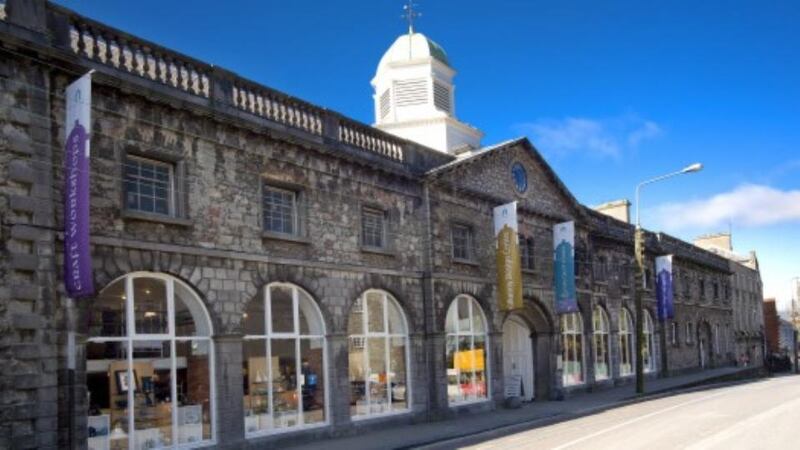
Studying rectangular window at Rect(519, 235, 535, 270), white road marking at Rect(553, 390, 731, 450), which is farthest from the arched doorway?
white road marking at Rect(553, 390, 731, 450)

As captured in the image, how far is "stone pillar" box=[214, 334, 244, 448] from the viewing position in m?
14.6

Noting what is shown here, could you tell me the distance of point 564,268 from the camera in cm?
2697

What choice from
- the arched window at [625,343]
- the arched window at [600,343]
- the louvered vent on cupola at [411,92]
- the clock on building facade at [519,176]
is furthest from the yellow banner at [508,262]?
the arched window at [625,343]

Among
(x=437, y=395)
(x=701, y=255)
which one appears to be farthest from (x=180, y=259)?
(x=701, y=255)

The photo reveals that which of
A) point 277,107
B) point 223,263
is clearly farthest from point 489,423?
point 277,107

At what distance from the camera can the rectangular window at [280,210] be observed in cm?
1659

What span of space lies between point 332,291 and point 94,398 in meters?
6.39

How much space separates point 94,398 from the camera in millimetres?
12586

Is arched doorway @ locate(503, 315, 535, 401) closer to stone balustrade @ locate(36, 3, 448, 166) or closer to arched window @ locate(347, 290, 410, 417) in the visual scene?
arched window @ locate(347, 290, 410, 417)

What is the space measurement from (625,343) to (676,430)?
745 inches

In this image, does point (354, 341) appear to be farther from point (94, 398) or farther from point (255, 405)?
point (94, 398)

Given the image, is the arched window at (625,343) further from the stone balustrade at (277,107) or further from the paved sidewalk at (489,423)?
the stone balustrade at (277,107)

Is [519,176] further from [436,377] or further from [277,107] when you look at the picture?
[277,107]

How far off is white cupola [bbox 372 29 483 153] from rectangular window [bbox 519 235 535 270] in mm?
5048
